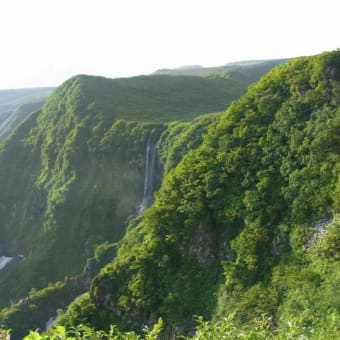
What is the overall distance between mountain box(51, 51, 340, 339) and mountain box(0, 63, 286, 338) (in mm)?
38548

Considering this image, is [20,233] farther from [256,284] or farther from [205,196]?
[256,284]

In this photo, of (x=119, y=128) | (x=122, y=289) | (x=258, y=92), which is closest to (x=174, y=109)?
(x=119, y=128)

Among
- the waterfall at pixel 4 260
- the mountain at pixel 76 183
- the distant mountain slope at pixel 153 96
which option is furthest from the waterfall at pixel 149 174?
the waterfall at pixel 4 260

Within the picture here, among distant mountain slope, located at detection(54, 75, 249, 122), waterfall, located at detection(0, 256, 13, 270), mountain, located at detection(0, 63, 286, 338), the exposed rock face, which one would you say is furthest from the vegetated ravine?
distant mountain slope, located at detection(54, 75, 249, 122)

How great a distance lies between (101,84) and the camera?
14638 cm

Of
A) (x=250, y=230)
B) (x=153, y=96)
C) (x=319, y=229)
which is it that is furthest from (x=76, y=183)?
(x=319, y=229)

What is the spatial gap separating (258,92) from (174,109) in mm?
85201

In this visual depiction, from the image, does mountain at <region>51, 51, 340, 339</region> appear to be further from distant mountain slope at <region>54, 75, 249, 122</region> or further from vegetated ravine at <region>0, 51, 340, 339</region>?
distant mountain slope at <region>54, 75, 249, 122</region>

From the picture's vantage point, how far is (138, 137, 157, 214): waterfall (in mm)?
88750

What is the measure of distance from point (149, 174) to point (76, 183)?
20147 millimetres

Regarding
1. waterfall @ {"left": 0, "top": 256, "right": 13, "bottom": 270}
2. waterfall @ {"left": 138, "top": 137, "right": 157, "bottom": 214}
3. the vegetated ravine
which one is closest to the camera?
the vegetated ravine

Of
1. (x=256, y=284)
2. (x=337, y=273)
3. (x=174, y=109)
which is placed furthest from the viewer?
(x=174, y=109)

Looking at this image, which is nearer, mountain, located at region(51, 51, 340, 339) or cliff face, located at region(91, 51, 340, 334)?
mountain, located at region(51, 51, 340, 339)

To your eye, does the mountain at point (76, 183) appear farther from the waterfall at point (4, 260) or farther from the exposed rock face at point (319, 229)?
the exposed rock face at point (319, 229)
